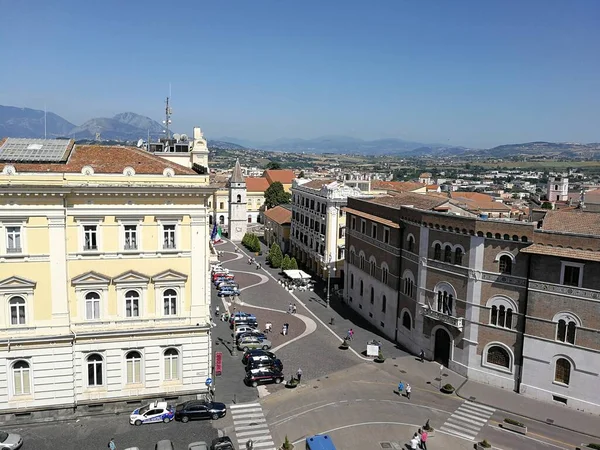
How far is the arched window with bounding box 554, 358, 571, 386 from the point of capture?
124 ft

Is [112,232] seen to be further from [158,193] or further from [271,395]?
[271,395]

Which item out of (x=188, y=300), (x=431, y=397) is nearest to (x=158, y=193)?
(x=188, y=300)

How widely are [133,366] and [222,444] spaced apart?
9151 millimetres

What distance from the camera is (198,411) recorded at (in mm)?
34438

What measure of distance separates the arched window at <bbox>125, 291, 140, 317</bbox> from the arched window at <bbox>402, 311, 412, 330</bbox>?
2592cm

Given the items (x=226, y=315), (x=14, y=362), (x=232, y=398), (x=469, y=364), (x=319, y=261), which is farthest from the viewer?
(x=319, y=261)

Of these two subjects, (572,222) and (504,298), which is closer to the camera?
(504,298)

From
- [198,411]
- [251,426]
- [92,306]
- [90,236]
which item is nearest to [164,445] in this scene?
[198,411]

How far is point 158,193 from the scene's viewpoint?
112ft

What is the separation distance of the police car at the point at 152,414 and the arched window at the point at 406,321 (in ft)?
80.0

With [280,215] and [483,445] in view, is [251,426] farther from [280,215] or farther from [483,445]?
[280,215]

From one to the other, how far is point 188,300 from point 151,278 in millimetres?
2964

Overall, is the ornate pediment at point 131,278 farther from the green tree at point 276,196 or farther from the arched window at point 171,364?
the green tree at point 276,196

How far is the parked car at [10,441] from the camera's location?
2975cm
